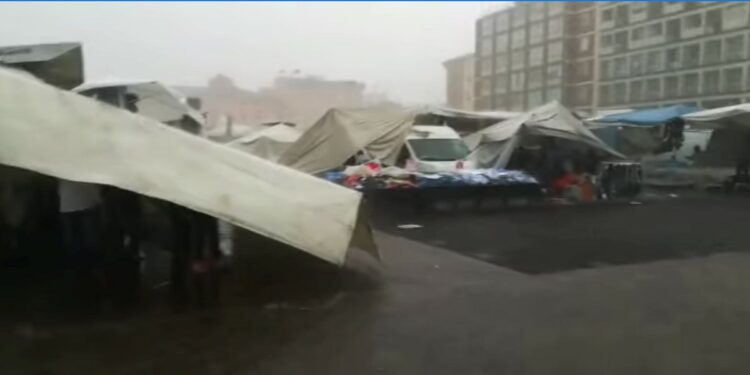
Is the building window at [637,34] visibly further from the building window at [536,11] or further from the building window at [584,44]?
the building window at [536,11]

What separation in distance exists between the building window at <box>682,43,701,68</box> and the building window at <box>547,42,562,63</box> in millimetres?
21694

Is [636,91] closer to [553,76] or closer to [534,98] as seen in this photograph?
[534,98]

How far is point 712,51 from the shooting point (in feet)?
69.5

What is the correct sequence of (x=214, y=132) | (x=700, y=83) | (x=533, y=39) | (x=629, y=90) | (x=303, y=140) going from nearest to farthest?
1. (x=303, y=140)
2. (x=700, y=83)
3. (x=214, y=132)
4. (x=629, y=90)
5. (x=533, y=39)

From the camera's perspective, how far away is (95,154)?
5.12 meters

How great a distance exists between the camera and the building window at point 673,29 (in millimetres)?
28725

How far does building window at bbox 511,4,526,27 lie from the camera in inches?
2056

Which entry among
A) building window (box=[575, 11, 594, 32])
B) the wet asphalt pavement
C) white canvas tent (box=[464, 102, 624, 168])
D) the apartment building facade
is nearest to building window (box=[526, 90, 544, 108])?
the apartment building facade

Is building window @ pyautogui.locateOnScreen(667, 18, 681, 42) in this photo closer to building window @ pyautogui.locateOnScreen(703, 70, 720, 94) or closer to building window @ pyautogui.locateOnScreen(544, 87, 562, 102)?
building window @ pyautogui.locateOnScreen(703, 70, 720, 94)

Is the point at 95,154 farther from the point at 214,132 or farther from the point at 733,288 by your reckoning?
the point at 214,132

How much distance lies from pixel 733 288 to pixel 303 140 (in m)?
11.3

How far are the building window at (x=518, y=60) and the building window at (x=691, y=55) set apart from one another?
2581 centimetres

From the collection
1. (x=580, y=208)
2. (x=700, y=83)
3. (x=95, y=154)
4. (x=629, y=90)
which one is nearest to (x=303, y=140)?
(x=580, y=208)

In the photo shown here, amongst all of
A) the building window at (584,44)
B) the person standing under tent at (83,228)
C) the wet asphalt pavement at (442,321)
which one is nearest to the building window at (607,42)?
the building window at (584,44)
